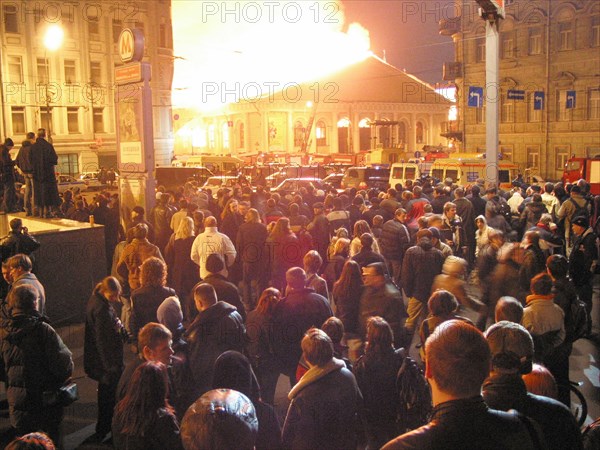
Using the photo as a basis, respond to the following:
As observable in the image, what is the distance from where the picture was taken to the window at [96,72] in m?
50.5

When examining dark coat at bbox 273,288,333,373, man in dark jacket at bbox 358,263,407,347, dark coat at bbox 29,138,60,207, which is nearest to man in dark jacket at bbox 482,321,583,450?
dark coat at bbox 273,288,333,373

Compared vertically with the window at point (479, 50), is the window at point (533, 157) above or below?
below

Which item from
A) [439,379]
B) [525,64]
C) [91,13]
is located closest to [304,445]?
[439,379]

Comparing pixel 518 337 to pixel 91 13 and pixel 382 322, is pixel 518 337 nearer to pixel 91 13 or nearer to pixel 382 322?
pixel 382 322

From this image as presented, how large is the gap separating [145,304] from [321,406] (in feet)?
8.43

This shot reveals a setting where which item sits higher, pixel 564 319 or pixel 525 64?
pixel 525 64

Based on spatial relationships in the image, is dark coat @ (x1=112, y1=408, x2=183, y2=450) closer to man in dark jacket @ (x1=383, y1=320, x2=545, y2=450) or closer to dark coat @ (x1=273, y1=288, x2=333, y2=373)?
man in dark jacket @ (x1=383, y1=320, x2=545, y2=450)

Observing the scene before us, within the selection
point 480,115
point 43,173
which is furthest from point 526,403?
point 480,115

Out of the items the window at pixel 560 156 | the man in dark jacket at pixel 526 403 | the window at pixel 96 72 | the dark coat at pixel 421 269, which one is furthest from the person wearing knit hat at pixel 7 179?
the window at pixel 96 72

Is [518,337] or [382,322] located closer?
[518,337]

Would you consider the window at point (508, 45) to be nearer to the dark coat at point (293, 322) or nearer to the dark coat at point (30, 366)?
the dark coat at point (293, 322)

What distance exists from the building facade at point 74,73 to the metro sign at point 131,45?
110 ft

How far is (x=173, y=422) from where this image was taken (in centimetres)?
336

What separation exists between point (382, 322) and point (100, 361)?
2.69 m
